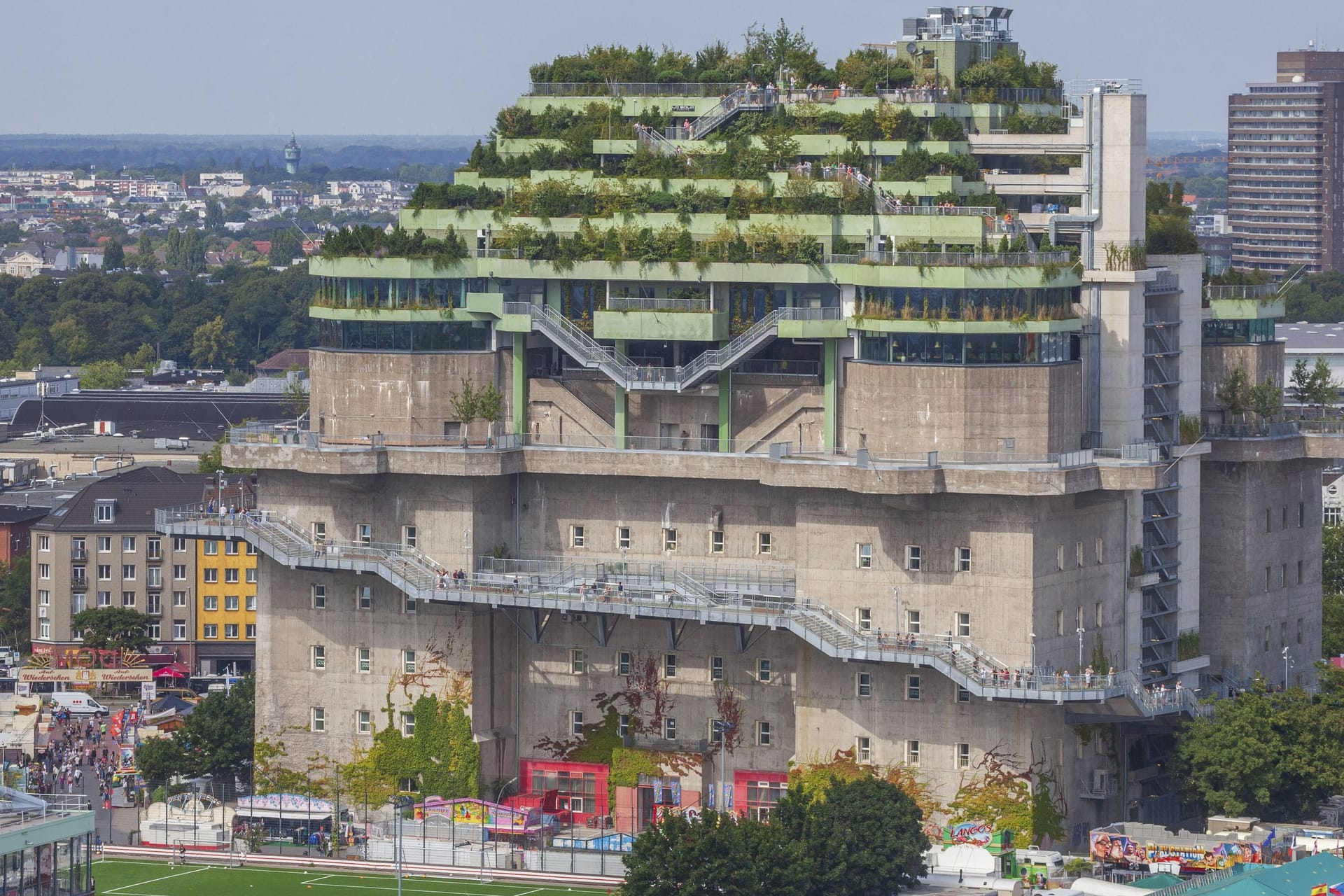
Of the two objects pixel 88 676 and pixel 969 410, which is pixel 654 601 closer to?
pixel 969 410

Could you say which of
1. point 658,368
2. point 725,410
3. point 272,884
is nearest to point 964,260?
point 725,410

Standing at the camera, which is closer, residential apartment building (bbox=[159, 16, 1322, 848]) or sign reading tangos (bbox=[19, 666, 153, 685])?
residential apartment building (bbox=[159, 16, 1322, 848])

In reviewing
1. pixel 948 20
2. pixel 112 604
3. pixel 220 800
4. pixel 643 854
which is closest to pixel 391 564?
pixel 220 800

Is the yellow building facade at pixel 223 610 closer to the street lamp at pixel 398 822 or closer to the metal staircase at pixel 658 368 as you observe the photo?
the street lamp at pixel 398 822

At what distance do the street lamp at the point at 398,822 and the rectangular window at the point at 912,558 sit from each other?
2295cm

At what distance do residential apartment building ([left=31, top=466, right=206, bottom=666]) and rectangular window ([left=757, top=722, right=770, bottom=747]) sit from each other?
54625mm

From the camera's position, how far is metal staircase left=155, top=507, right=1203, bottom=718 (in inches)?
4931

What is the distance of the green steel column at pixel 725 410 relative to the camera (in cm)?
13438

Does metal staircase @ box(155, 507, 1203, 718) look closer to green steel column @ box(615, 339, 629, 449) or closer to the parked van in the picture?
green steel column @ box(615, 339, 629, 449)

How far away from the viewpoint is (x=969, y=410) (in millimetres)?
127688

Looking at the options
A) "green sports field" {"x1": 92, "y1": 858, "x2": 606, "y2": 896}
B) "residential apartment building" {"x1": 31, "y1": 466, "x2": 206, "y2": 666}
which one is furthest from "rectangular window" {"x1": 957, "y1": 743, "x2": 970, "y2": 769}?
"residential apartment building" {"x1": 31, "y1": 466, "x2": 206, "y2": 666}

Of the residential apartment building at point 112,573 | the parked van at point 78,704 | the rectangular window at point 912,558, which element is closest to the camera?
the rectangular window at point 912,558

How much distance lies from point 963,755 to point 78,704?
57970 mm

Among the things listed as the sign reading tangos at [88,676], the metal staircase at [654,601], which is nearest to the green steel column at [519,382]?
the metal staircase at [654,601]
